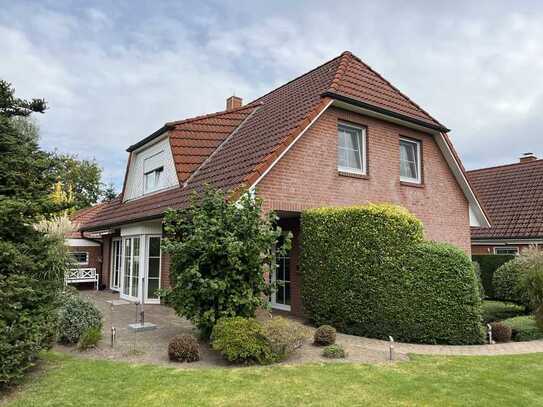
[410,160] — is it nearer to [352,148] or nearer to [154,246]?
[352,148]

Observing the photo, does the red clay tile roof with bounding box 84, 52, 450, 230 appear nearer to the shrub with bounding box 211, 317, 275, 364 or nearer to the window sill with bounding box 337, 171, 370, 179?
the window sill with bounding box 337, 171, 370, 179

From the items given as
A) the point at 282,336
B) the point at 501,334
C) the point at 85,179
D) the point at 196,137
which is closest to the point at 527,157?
the point at 501,334

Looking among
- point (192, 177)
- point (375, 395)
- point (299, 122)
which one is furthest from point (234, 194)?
point (375, 395)

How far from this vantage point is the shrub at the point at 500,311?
1343 centimetres

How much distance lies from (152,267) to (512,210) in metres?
17.3

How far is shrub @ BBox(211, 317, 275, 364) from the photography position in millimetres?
6809

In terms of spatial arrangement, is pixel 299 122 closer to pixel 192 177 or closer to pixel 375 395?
pixel 192 177

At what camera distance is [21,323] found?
583cm

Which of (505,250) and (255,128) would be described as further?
(505,250)

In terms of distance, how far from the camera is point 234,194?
374 inches

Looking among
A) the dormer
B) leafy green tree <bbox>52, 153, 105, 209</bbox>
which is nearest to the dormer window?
the dormer

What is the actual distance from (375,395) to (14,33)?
35.0ft

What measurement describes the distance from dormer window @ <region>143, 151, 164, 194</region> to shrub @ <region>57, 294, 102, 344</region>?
702cm

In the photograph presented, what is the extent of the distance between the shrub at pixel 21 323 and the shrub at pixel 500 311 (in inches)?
476
